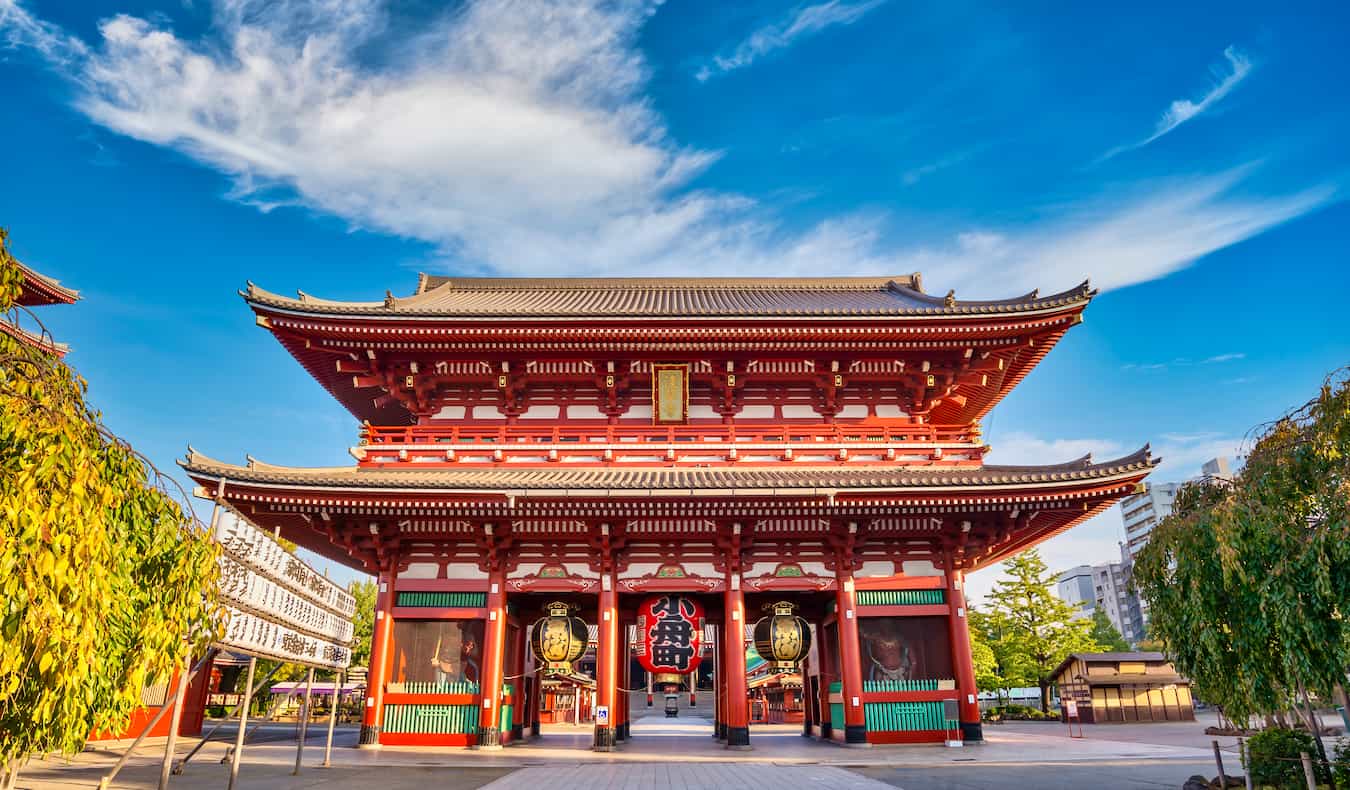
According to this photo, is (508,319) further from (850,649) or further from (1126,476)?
(1126,476)

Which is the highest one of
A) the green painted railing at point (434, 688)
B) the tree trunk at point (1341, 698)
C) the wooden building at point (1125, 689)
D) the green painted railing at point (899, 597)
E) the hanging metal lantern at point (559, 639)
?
the green painted railing at point (899, 597)

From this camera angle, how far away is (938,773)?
12.7 metres

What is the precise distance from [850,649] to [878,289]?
46.4 feet

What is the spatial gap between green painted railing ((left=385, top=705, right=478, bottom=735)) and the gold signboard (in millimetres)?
8419

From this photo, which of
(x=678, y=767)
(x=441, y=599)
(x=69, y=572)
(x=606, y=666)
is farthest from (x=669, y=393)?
(x=69, y=572)

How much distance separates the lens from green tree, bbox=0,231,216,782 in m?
4.70

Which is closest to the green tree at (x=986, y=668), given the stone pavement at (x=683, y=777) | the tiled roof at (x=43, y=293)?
the stone pavement at (x=683, y=777)

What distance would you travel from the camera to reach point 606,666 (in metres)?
16.6

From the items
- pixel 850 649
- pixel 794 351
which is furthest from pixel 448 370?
pixel 850 649

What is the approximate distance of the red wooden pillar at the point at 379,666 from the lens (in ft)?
53.0

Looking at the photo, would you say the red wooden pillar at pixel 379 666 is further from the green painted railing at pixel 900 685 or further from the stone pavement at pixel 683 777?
the green painted railing at pixel 900 685

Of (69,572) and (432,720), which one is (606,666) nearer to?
(432,720)

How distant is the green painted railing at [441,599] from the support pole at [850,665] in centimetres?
863

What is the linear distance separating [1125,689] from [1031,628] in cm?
654
